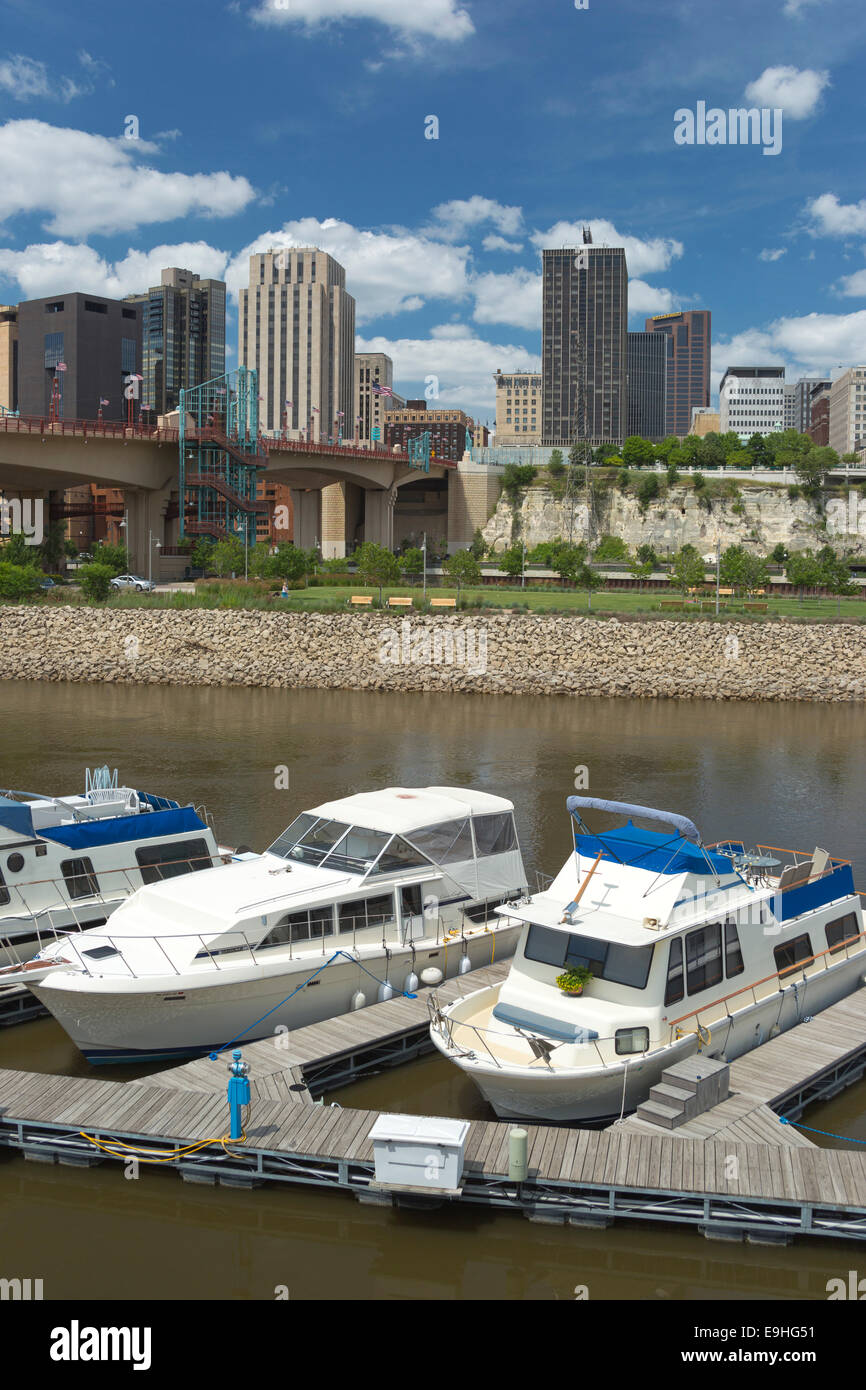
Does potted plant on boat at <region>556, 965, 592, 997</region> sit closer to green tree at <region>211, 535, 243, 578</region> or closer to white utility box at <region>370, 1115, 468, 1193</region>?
white utility box at <region>370, 1115, 468, 1193</region>

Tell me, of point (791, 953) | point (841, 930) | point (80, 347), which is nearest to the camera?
point (791, 953)

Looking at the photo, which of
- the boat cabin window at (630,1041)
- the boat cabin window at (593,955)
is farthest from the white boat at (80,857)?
the boat cabin window at (630,1041)

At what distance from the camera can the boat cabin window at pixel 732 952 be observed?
1293 centimetres

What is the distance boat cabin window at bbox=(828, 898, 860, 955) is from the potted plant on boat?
4.57 metres

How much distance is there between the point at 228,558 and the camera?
6506cm

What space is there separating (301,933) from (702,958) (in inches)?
195

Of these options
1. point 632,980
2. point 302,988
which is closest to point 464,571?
point 302,988

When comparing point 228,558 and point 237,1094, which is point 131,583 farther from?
point 237,1094

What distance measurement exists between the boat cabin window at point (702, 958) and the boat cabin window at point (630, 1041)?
3.26 ft

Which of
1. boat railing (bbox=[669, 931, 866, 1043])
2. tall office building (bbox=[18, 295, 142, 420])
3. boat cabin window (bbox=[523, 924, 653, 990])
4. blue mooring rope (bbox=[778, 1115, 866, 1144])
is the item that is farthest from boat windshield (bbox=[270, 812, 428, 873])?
tall office building (bbox=[18, 295, 142, 420])

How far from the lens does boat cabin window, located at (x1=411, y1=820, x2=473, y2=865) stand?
1537 centimetres
